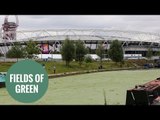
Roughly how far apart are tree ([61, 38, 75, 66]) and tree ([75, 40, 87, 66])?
3.0 inches

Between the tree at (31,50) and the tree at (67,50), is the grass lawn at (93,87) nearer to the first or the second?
the tree at (67,50)

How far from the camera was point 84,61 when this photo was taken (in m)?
6.49

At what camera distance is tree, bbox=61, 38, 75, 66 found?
6375 millimetres

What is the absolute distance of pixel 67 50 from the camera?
6.38m

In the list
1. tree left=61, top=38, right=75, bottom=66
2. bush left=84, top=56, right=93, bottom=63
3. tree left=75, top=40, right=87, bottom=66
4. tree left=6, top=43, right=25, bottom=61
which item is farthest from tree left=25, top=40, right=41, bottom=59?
bush left=84, top=56, right=93, bottom=63
